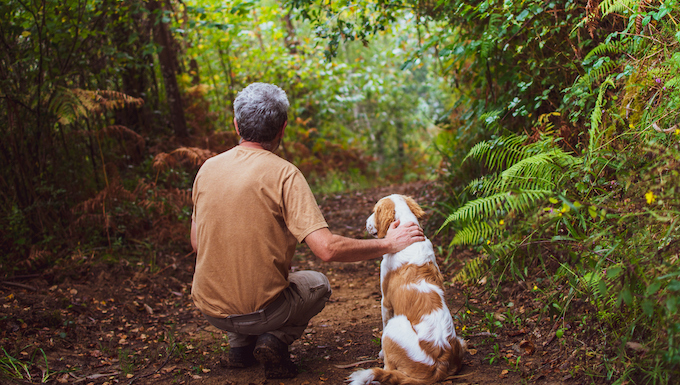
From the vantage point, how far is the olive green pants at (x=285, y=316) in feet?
10.2

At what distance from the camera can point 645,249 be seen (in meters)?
2.48

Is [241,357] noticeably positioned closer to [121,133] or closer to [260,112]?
[260,112]

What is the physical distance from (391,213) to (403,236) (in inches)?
10.5

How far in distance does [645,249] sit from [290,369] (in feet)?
7.93

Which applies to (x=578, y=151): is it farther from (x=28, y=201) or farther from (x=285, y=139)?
(x=285, y=139)

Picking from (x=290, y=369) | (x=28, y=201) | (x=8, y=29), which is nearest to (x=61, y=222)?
(x=28, y=201)

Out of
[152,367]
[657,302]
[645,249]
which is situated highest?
[645,249]

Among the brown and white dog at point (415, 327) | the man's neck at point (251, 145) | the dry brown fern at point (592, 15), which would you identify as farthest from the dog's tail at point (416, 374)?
the dry brown fern at point (592, 15)

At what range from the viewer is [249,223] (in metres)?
2.96

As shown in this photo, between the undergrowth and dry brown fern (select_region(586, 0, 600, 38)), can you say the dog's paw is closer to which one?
the undergrowth

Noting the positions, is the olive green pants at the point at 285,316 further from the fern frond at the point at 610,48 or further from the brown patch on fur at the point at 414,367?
the fern frond at the point at 610,48

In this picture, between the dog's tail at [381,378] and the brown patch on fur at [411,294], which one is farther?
the brown patch on fur at [411,294]

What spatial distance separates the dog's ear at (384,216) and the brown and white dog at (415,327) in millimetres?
120

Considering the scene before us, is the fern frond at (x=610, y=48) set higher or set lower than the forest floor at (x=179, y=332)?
higher
